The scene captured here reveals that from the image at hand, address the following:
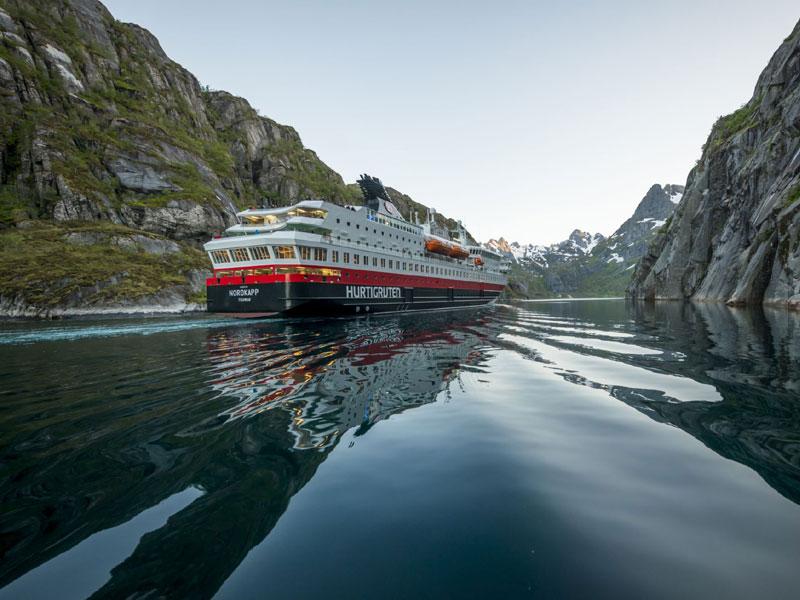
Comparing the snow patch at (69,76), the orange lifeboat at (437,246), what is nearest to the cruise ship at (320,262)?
the orange lifeboat at (437,246)

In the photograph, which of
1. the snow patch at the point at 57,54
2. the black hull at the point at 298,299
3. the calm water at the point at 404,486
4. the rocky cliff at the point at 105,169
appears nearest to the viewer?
the calm water at the point at 404,486

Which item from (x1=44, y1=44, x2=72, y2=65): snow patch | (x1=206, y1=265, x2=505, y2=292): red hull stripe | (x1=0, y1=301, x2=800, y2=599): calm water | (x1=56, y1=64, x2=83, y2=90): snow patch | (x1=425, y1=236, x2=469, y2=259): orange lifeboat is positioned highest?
(x1=44, y1=44, x2=72, y2=65): snow patch

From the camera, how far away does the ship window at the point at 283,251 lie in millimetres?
32500

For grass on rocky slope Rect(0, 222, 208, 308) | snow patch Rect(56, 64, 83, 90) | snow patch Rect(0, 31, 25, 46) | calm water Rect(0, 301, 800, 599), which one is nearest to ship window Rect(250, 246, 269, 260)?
calm water Rect(0, 301, 800, 599)

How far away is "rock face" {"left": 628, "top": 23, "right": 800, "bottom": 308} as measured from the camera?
38.1m

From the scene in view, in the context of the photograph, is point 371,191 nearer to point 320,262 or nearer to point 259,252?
point 320,262

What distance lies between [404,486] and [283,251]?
1209 inches

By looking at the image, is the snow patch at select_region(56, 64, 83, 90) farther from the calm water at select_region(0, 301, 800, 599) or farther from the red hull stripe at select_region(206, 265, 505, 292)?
the calm water at select_region(0, 301, 800, 599)

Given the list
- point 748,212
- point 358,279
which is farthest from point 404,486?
point 748,212

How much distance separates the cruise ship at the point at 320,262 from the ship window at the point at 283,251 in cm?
9

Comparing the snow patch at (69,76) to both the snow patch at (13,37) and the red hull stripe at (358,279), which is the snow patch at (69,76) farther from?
the red hull stripe at (358,279)

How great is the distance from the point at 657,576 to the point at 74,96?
13297cm

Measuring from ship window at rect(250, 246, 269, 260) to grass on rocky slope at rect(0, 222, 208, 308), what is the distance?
1303 inches

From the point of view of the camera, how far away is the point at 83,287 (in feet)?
169
